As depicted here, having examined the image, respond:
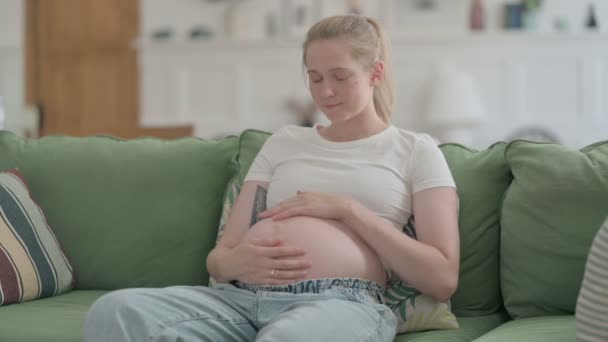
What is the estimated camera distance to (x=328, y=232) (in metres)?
1.80

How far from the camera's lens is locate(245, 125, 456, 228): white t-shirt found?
1.85m

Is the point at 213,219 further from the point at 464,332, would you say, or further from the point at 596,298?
the point at 596,298

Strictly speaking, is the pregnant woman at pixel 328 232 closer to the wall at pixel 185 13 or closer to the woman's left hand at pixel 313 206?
the woman's left hand at pixel 313 206

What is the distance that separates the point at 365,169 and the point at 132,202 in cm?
73

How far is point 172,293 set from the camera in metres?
1.67

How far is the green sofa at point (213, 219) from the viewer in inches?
71.7

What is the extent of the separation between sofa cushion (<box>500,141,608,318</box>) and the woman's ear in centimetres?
39

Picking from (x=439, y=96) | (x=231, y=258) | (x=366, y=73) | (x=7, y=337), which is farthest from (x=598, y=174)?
(x=439, y=96)

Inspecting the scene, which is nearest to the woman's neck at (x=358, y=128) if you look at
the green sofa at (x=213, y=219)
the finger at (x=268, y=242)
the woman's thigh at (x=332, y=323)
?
the green sofa at (x=213, y=219)

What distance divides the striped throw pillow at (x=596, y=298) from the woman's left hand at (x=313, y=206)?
560 mm

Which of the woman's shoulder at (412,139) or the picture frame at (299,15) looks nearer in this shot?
the woman's shoulder at (412,139)

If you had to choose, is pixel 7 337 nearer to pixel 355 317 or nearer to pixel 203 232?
pixel 203 232

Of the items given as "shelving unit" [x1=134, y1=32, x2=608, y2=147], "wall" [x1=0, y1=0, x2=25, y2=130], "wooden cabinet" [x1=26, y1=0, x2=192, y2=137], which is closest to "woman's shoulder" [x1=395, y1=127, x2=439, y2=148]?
"shelving unit" [x1=134, y1=32, x2=608, y2=147]

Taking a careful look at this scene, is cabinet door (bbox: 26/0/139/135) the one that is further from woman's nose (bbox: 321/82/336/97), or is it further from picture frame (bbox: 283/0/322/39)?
woman's nose (bbox: 321/82/336/97)
